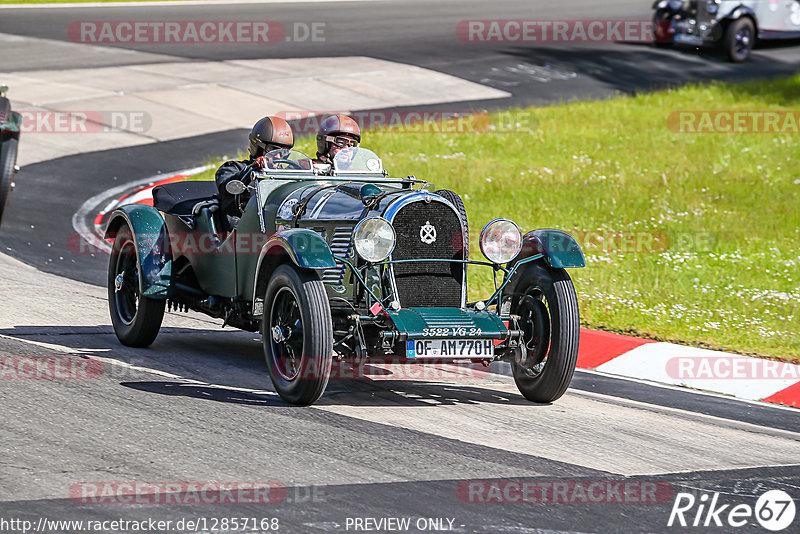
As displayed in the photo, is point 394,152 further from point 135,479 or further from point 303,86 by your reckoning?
point 135,479

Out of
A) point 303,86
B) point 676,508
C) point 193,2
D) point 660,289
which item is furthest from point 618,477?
point 193,2

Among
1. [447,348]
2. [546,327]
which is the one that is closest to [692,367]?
[546,327]

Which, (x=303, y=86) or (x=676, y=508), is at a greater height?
(x=303, y=86)

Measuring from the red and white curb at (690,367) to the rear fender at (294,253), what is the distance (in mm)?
2125

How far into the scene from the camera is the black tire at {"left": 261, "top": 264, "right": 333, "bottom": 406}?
683cm

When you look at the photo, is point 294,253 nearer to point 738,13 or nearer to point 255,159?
point 255,159

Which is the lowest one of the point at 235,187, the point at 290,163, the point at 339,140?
the point at 235,187

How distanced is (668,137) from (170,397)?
13.4 m

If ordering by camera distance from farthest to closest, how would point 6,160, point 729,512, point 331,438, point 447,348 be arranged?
point 6,160, point 447,348, point 331,438, point 729,512

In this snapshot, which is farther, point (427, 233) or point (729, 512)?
point (427, 233)

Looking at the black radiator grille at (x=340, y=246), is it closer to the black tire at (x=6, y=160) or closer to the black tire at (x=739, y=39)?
the black tire at (x=6, y=160)

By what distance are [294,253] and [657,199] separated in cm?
872

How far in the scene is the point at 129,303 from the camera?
9008 mm

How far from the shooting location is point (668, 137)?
1892 cm
